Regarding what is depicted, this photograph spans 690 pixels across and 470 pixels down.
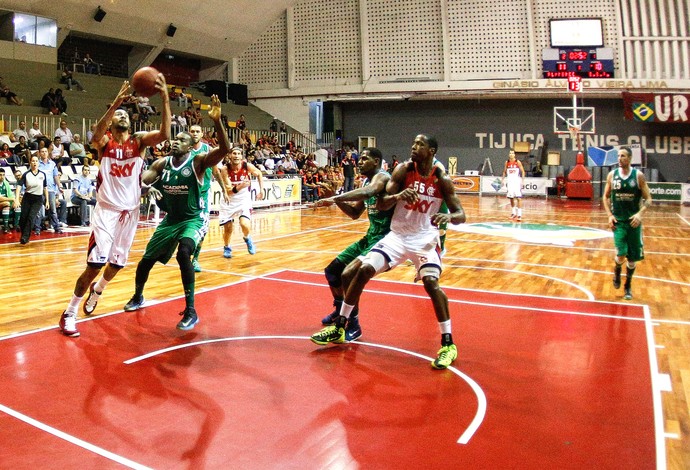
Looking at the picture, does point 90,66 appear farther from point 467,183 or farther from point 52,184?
point 467,183

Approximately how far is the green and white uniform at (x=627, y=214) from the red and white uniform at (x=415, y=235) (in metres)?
3.54

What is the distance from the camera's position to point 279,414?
3.92 meters

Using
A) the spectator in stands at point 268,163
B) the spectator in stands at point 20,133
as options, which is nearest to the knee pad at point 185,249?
the spectator in stands at point 20,133

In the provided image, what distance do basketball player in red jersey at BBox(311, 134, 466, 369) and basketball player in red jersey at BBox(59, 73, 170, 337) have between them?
7.06ft

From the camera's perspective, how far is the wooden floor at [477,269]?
5.89 m

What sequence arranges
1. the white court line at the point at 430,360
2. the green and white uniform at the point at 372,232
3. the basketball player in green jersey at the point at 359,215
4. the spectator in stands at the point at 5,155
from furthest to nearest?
1. the spectator in stands at the point at 5,155
2. the green and white uniform at the point at 372,232
3. the basketball player in green jersey at the point at 359,215
4. the white court line at the point at 430,360

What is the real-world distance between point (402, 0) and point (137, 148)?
27176 millimetres

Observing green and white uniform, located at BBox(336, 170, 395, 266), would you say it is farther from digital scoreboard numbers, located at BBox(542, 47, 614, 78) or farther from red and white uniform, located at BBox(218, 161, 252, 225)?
digital scoreboard numbers, located at BBox(542, 47, 614, 78)

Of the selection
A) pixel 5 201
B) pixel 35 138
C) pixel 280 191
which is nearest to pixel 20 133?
pixel 35 138

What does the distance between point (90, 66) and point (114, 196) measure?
23.4m

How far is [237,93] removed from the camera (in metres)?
32.5

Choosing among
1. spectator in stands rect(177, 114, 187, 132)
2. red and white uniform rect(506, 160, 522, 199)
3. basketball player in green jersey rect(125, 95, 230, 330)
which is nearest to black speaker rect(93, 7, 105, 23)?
spectator in stands rect(177, 114, 187, 132)

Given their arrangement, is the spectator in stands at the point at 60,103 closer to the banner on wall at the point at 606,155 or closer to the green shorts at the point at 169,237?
the green shorts at the point at 169,237

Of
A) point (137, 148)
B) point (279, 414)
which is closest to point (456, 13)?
point (137, 148)
